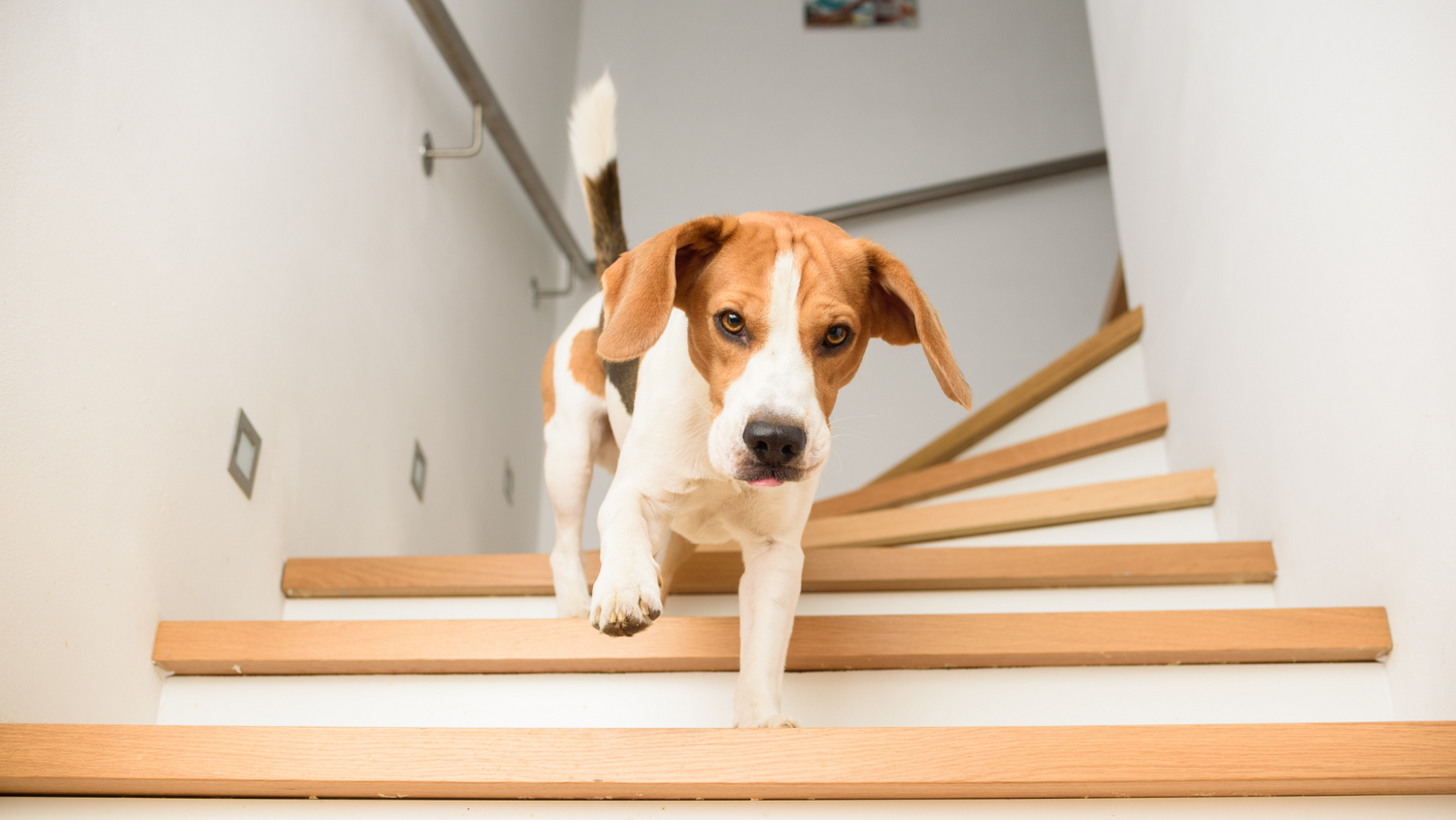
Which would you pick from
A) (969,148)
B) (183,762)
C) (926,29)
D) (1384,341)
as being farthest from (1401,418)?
(926,29)

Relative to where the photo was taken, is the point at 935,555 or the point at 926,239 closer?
the point at 935,555

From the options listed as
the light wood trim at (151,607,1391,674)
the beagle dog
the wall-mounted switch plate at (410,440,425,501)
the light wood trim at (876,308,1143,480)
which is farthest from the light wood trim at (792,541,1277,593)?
the wall-mounted switch plate at (410,440,425,501)

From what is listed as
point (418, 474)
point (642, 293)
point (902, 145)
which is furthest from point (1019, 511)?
point (902, 145)

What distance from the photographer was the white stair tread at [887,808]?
1.23 m

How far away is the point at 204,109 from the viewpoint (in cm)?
198

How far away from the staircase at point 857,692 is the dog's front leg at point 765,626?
153mm

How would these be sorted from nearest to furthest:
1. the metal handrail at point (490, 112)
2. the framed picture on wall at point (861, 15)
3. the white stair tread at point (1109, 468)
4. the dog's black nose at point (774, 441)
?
the dog's black nose at point (774, 441) → the white stair tread at point (1109, 468) → the metal handrail at point (490, 112) → the framed picture on wall at point (861, 15)

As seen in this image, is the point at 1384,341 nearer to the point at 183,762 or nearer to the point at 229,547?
the point at 183,762

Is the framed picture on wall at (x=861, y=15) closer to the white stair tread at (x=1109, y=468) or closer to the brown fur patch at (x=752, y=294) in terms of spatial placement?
the white stair tread at (x=1109, y=468)

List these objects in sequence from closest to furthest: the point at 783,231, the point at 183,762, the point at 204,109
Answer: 1. the point at 183,762
2. the point at 783,231
3. the point at 204,109

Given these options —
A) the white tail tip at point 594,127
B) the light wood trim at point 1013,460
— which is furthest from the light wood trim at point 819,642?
the light wood trim at point 1013,460

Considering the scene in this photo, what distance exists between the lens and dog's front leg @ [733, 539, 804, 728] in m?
1.46

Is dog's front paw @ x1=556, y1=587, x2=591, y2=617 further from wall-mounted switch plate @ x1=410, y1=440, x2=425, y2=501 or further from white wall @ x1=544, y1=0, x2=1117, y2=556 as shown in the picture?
white wall @ x1=544, y1=0, x2=1117, y2=556

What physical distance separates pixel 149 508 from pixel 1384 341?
2.06 meters
